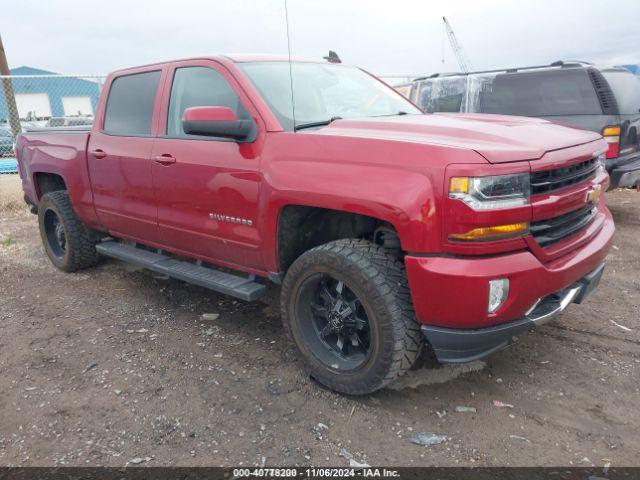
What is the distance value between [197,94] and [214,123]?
764 mm

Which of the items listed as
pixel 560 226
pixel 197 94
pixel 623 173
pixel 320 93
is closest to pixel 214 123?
pixel 197 94

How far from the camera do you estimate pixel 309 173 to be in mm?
2736

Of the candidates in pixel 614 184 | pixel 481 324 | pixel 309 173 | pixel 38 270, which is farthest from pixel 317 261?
pixel 614 184

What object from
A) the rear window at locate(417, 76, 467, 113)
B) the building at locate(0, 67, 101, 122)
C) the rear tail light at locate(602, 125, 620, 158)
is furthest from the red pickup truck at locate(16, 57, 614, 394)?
the building at locate(0, 67, 101, 122)

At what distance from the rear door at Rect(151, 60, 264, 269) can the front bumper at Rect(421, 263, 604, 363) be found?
127 centimetres

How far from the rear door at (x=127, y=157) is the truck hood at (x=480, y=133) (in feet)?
5.26

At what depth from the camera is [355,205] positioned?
2527 millimetres

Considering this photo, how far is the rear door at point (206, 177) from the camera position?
3.11 m

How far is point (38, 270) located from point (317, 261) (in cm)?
392

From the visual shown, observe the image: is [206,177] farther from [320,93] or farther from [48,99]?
[48,99]

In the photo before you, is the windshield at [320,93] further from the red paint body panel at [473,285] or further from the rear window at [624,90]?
the rear window at [624,90]

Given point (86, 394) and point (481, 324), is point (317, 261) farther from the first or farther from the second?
point (86, 394)

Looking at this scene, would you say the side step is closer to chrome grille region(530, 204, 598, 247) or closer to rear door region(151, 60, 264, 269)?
rear door region(151, 60, 264, 269)

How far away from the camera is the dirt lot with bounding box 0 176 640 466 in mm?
2432
